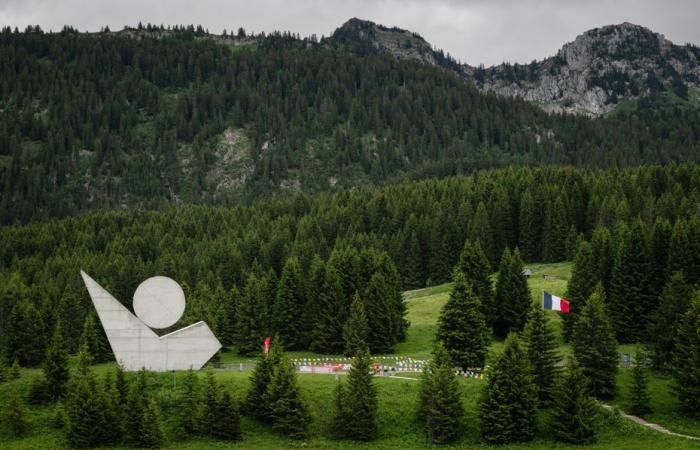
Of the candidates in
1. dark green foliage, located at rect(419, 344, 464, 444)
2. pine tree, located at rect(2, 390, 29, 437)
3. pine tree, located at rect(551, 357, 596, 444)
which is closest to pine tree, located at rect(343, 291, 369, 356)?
dark green foliage, located at rect(419, 344, 464, 444)

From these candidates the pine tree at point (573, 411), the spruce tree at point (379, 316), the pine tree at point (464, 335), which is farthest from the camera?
the spruce tree at point (379, 316)

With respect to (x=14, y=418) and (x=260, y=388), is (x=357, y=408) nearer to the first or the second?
(x=260, y=388)

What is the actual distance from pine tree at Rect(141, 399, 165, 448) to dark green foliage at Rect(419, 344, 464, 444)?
→ 19.1 meters

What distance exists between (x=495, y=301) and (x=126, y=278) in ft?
194

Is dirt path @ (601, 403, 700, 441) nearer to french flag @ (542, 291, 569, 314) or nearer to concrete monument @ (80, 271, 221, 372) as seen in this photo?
french flag @ (542, 291, 569, 314)

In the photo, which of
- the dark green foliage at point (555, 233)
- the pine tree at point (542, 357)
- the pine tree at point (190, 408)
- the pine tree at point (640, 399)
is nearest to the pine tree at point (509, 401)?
the pine tree at point (542, 357)

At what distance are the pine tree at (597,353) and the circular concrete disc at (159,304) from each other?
32391 millimetres

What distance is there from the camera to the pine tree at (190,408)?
5734cm

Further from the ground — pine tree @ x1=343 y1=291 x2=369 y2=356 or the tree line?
the tree line

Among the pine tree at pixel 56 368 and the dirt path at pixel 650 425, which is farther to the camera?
the pine tree at pixel 56 368

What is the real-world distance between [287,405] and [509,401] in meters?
16.1

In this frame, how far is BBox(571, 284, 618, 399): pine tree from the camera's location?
62.4 m

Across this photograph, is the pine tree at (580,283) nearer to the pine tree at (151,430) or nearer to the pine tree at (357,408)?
the pine tree at (357,408)

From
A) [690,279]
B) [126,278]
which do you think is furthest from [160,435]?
[126,278]
